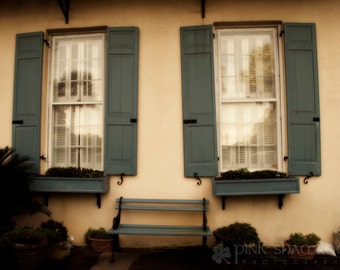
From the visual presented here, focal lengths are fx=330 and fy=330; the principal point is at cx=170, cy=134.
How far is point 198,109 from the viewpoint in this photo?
457 centimetres

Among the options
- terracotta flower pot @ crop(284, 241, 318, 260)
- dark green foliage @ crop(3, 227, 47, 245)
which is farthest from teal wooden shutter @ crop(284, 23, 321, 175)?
dark green foliage @ crop(3, 227, 47, 245)

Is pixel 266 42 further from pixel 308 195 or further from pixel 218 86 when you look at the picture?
pixel 308 195

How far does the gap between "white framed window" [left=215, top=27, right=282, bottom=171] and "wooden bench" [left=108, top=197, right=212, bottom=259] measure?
730 mm

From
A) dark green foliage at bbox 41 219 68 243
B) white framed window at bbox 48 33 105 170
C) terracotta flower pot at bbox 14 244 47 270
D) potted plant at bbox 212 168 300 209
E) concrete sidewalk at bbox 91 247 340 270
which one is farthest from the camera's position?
white framed window at bbox 48 33 105 170

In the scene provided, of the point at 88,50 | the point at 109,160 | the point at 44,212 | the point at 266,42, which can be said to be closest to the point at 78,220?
the point at 44,212

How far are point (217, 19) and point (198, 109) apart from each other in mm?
1345

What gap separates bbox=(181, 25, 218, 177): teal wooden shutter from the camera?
178 inches

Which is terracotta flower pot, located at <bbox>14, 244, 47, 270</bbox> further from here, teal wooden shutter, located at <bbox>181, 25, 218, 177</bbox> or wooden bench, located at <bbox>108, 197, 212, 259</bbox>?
teal wooden shutter, located at <bbox>181, 25, 218, 177</bbox>

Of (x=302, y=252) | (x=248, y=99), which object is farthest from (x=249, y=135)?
(x=302, y=252)

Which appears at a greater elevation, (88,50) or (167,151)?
(88,50)

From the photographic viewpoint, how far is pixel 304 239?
4211 mm

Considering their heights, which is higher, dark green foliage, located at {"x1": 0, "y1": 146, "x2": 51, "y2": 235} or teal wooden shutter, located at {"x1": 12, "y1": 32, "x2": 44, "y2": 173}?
teal wooden shutter, located at {"x1": 12, "y1": 32, "x2": 44, "y2": 173}

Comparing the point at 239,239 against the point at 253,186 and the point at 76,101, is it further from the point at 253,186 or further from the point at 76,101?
the point at 76,101

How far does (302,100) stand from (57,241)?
3.71m
